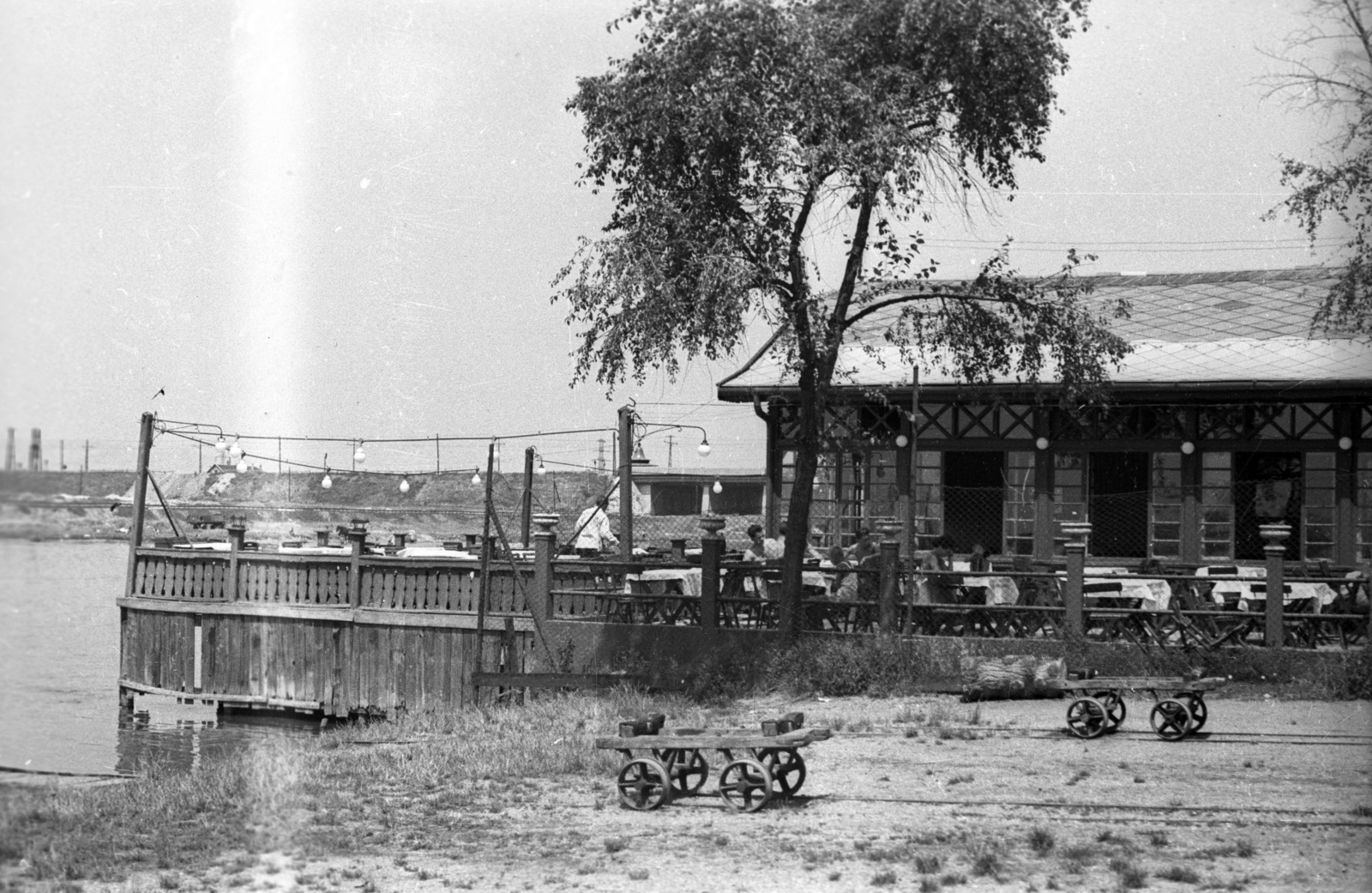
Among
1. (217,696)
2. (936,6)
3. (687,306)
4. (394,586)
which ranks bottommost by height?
(217,696)

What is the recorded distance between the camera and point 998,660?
58.7ft

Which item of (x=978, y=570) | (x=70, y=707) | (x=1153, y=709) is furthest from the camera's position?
(x=70, y=707)

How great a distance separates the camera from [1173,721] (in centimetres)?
1462

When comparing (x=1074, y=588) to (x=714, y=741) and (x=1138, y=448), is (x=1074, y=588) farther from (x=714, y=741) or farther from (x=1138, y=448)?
(x=714, y=741)

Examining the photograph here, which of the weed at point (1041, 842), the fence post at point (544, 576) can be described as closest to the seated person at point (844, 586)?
the fence post at point (544, 576)

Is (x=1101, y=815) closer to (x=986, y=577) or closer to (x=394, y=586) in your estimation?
(x=986, y=577)

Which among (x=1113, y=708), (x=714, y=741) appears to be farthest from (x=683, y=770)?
(x=1113, y=708)

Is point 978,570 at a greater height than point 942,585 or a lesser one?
greater

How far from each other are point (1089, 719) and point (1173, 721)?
712 millimetres

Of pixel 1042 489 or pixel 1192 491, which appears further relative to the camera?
pixel 1042 489

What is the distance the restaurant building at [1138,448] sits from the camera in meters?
24.4

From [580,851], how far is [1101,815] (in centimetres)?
345

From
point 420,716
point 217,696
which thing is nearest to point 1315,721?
point 420,716

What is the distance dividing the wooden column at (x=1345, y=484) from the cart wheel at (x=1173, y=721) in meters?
10.7
